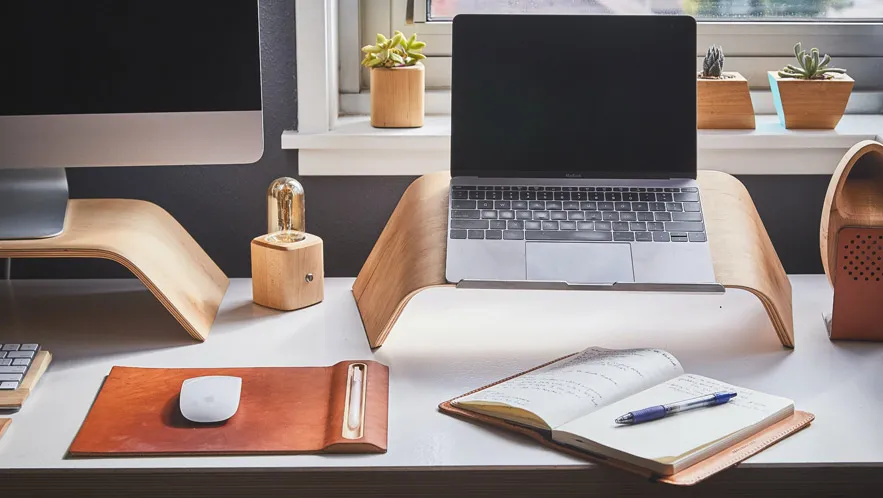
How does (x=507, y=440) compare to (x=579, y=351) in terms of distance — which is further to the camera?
(x=579, y=351)

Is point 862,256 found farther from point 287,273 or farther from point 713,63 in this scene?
point 287,273

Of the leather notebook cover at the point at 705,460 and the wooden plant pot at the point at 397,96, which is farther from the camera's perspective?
the wooden plant pot at the point at 397,96

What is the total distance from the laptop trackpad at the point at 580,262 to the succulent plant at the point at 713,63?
1.53 ft

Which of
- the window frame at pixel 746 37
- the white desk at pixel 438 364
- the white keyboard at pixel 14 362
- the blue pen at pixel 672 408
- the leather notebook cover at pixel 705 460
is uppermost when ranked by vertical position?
the window frame at pixel 746 37

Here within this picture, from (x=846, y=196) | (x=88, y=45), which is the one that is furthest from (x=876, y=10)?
(x=88, y=45)

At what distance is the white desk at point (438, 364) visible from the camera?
0.83 metres

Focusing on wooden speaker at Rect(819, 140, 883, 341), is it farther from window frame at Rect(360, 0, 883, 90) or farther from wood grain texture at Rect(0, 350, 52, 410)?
wood grain texture at Rect(0, 350, 52, 410)

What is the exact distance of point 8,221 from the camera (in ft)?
3.71

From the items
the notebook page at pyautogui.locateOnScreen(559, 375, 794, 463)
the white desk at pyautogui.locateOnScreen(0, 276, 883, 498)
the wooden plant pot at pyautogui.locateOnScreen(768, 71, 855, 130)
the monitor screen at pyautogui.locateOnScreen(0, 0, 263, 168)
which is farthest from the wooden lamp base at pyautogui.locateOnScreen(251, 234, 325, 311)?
the wooden plant pot at pyautogui.locateOnScreen(768, 71, 855, 130)

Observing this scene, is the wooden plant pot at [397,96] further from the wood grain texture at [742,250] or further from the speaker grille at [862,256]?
the speaker grille at [862,256]

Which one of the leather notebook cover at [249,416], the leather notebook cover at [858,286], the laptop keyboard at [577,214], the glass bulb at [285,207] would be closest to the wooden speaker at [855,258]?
the leather notebook cover at [858,286]

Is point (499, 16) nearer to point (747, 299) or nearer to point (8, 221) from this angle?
point (747, 299)

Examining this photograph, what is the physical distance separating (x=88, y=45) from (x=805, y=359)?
91cm

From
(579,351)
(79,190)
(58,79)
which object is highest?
(58,79)
